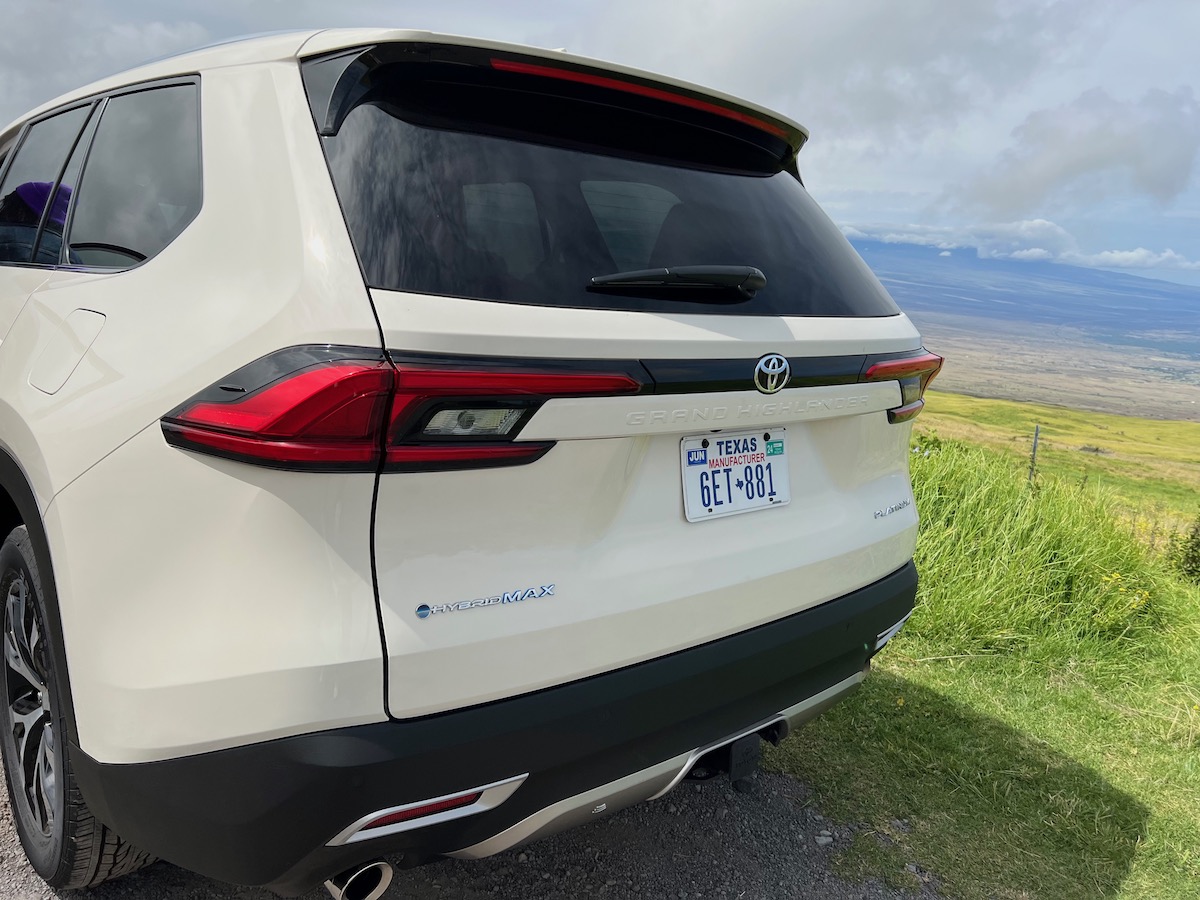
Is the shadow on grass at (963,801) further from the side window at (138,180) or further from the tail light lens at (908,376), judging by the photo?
the side window at (138,180)

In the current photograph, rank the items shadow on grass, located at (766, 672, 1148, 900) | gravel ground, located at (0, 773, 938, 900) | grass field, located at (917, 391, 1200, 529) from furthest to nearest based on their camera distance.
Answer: grass field, located at (917, 391, 1200, 529) < shadow on grass, located at (766, 672, 1148, 900) < gravel ground, located at (0, 773, 938, 900)

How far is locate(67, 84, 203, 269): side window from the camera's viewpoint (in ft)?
5.93

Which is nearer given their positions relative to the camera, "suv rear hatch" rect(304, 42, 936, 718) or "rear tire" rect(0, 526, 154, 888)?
"suv rear hatch" rect(304, 42, 936, 718)

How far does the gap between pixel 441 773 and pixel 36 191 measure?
2234mm

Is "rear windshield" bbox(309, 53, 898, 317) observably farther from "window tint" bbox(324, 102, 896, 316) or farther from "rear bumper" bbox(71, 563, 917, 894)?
"rear bumper" bbox(71, 563, 917, 894)

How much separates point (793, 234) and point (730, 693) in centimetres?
109

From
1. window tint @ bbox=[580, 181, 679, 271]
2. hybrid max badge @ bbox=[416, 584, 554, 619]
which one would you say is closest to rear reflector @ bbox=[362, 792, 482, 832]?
hybrid max badge @ bbox=[416, 584, 554, 619]

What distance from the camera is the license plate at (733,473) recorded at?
71.1 inches

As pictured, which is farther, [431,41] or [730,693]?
[730,693]

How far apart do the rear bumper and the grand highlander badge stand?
527 millimetres

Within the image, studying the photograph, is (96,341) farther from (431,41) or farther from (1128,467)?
(1128,467)

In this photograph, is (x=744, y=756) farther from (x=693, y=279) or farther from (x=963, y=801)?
(x=963, y=801)

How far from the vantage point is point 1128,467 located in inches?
2721

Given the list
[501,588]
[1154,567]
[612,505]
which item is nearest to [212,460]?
[501,588]
